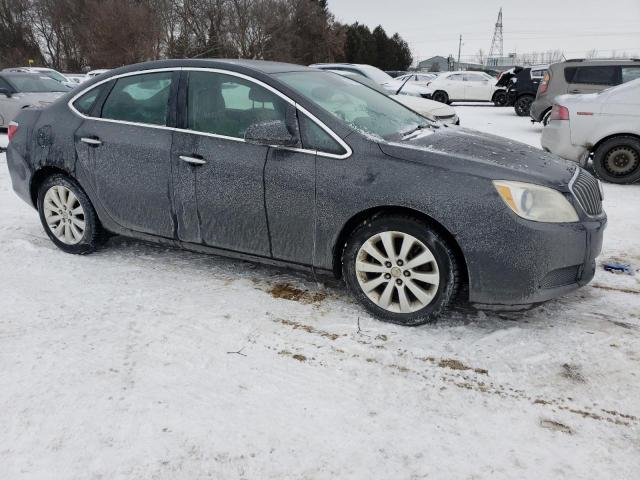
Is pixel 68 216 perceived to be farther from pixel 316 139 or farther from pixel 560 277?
pixel 560 277

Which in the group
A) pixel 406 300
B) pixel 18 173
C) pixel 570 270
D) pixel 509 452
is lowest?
pixel 509 452

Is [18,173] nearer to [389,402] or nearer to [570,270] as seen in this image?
[389,402]

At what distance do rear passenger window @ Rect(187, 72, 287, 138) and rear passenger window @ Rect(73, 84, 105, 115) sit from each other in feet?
3.09

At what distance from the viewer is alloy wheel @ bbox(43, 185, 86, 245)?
4.28 metres

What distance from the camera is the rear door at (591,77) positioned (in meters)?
11.4

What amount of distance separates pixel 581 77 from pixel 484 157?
10.3 m

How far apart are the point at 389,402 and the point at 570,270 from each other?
135 cm

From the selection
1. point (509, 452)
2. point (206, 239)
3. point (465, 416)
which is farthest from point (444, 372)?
point (206, 239)

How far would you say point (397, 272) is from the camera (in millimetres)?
3137

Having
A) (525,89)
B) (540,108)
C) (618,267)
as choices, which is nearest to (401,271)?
(618,267)

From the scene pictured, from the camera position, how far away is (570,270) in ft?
9.90

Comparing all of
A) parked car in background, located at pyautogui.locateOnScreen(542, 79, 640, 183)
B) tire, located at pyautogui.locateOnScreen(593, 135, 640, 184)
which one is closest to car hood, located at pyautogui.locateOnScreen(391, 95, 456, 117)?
parked car in background, located at pyautogui.locateOnScreen(542, 79, 640, 183)

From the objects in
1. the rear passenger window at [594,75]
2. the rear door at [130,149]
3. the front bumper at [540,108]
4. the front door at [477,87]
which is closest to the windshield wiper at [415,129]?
the rear door at [130,149]

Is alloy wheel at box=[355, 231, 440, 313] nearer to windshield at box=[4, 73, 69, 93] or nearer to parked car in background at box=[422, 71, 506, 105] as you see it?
windshield at box=[4, 73, 69, 93]
